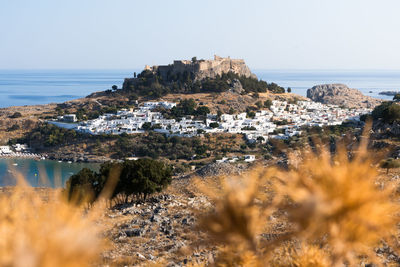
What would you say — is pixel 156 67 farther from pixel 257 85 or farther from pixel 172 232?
pixel 172 232

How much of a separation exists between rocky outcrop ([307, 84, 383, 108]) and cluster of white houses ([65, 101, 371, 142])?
26325mm

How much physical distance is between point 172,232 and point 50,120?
43.3 m

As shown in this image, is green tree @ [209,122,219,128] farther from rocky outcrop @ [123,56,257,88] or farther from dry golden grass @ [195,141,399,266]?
dry golden grass @ [195,141,399,266]

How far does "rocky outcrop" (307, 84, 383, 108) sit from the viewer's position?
71500mm

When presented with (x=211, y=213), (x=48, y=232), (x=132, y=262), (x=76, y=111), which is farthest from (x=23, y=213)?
(x=76, y=111)

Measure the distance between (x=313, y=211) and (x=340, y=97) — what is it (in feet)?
267

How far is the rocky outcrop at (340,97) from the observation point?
71.5 meters

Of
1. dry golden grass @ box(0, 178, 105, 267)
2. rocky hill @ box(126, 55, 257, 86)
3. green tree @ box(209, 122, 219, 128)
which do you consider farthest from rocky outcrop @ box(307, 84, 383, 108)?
dry golden grass @ box(0, 178, 105, 267)

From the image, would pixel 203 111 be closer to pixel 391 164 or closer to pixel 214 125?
pixel 214 125

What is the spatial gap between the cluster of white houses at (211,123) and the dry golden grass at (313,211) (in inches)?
1362

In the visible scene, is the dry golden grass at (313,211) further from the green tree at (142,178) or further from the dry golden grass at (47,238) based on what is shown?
the green tree at (142,178)

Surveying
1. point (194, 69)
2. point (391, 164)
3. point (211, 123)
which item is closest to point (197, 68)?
point (194, 69)

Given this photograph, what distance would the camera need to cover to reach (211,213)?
2195mm

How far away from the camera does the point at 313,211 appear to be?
1.93 m
